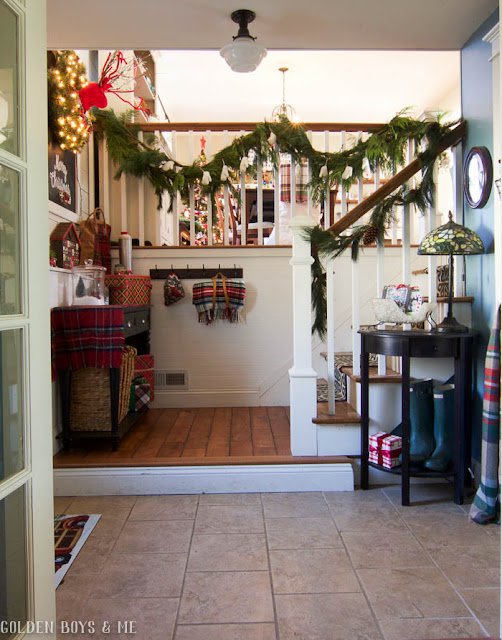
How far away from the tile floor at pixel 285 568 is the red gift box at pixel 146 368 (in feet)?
3.51

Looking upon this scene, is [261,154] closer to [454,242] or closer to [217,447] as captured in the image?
[454,242]

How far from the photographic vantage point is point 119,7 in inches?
91.9

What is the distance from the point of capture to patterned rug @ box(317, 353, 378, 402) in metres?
2.96

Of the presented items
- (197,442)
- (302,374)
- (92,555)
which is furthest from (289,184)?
(92,555)

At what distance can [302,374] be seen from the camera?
8.32 feet

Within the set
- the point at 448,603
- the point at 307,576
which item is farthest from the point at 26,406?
the point at 448,603

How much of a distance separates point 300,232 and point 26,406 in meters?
1.78

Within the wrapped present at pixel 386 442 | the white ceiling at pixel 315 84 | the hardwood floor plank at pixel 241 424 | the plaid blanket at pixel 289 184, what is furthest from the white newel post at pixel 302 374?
the white ceiling at pixel 315 84

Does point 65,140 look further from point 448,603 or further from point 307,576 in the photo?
point 448,603

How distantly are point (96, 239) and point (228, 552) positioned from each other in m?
2.25

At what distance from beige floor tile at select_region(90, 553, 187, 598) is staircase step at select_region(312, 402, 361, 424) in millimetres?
988

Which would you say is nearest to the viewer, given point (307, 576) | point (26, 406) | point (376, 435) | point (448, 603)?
point (26, 406)

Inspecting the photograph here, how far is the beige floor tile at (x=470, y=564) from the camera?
5.54 ft

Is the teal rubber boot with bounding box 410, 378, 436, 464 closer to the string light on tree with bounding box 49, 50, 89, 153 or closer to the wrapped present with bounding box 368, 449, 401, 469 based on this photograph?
the wrapped present with bounding box 368, 449, 401, 469
